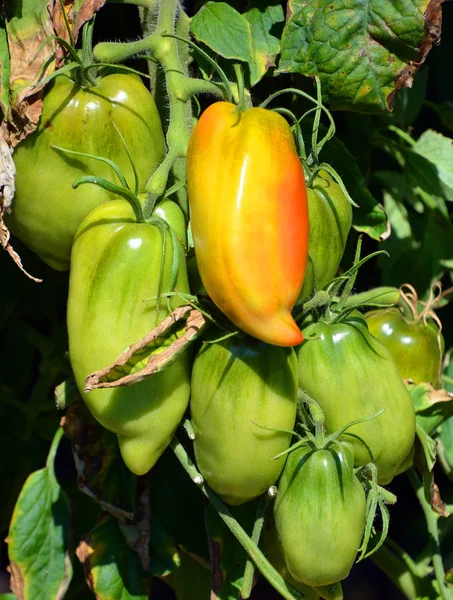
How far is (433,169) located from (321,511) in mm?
534

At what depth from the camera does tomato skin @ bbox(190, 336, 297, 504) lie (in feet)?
2.04

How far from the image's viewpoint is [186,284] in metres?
0.63

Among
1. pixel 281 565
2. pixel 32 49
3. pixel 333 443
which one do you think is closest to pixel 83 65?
pixel 32 49

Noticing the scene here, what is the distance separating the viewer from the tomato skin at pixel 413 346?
883 mm

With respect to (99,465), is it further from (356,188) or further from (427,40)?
(427,40)

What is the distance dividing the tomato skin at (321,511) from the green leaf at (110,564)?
0.84 ft

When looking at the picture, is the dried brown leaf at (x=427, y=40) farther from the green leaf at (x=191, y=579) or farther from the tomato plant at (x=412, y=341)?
the green leaf at (x=191, y=579)

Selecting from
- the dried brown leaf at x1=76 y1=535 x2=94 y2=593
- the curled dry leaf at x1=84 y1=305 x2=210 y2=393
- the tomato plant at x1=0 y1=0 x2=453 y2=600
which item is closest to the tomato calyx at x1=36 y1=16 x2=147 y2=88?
the tomato plant at x1=0 y1=0 x2=453 y2=600

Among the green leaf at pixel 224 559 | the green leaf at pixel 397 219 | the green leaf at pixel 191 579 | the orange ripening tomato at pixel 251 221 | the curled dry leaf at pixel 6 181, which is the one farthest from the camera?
the green leaf at pixel 397 219

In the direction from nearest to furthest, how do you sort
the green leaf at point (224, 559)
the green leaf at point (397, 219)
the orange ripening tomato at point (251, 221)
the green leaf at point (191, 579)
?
1. the orange ripening tomato at point (251, 221)
2. the green leaf at point (224, 559)
3. the green leaf at point (191, 579)
4. the green leaf at point (397, 219)

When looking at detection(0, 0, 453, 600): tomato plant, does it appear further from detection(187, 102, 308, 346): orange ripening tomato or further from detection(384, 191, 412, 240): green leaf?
detection(384, 191, 412, 240): green leaf

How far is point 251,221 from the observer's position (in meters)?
0.57

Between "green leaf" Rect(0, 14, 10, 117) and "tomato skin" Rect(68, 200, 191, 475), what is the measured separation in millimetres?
134

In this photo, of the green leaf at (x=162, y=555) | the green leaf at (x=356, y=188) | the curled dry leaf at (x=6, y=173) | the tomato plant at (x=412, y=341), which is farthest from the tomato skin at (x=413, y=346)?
the curled dry leaf at (x=6, y=173)
